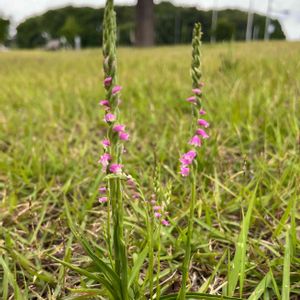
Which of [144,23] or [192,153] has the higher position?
[144,23]

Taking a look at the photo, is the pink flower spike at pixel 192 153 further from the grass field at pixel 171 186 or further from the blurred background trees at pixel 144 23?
the blurred background trees at pixel 144 23

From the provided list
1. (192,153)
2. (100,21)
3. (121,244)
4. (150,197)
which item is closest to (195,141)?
(192,153)

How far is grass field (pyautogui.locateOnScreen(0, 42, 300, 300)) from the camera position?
1.13 meters

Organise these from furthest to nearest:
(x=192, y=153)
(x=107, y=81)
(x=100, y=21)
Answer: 1. (x=100, y=21)
2. (x=192, y=153)
3. (x=107, y=81)

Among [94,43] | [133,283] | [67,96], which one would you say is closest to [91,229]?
[133,283]

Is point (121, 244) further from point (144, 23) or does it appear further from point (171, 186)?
point (144, 23)

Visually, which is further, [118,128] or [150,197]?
[150,197]

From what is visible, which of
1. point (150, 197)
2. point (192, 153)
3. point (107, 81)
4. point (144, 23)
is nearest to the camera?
point (107, 81)

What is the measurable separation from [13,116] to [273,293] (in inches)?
97.4

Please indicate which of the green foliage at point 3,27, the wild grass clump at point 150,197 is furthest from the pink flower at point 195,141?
the green foliage at point 3,27

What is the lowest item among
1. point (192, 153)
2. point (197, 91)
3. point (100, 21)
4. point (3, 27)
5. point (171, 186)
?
point (171, 186)

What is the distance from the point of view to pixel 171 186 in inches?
34.5

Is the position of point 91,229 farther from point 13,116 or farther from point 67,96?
point 67,96

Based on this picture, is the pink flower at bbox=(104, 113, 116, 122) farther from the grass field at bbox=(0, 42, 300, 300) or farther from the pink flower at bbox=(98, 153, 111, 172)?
the grass field at bbox=(0, 42, 300, 300)
